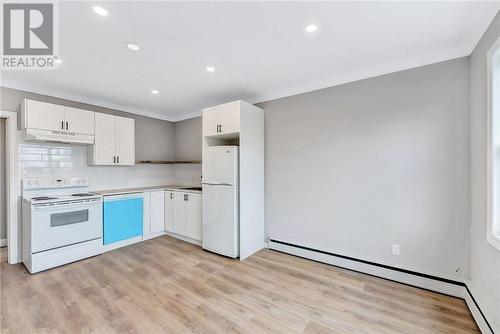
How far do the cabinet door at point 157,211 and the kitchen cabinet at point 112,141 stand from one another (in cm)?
79

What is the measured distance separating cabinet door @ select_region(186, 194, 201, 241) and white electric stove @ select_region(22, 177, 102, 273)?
137 centimetres

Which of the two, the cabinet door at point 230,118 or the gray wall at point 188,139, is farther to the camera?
the gray wall at point 188,139

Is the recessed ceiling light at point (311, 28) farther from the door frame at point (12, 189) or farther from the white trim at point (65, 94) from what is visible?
the door frame at point (12, 189)

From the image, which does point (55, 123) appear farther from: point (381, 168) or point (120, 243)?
point (381, 168)

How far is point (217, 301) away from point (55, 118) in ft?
11.2

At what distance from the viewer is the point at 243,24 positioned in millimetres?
1849

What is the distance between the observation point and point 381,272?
2.58 metres

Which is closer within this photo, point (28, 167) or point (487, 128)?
point (487, 128)

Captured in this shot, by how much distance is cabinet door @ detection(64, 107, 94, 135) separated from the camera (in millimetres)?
3217

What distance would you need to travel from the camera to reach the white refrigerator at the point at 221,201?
316 centimetres

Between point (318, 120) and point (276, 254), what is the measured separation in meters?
2.14

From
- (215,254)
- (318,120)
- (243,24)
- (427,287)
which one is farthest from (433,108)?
(215,254)

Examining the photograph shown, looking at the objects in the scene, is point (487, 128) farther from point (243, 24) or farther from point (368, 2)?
point (243, 24)

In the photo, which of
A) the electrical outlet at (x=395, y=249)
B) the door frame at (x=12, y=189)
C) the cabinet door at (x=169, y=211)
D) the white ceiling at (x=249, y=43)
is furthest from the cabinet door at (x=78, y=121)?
the electrical outlet at (x=395, y=249)
